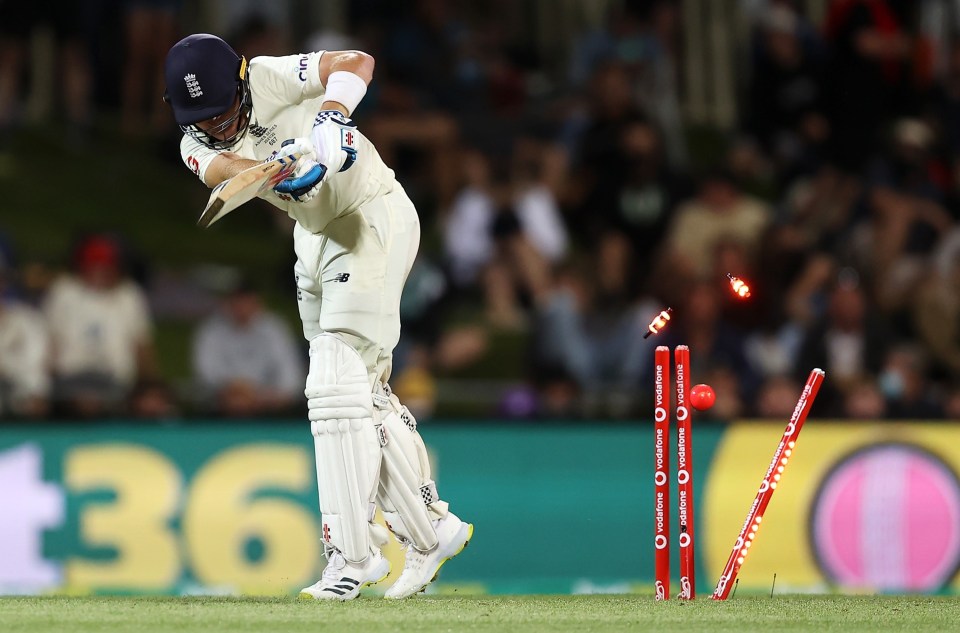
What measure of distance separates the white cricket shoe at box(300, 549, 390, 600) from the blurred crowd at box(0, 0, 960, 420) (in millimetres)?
3210

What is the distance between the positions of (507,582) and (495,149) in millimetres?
4915

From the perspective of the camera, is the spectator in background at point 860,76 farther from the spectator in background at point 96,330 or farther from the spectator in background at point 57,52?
the spectator in background at point 57,52

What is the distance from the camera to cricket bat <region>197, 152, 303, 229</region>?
5.07 metres

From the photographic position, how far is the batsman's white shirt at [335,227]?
223 inches

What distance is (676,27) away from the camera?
14297mm

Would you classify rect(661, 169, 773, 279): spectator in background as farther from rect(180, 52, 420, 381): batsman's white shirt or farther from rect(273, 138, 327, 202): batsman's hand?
rect(273, 138, 327, 202): batsman's hand

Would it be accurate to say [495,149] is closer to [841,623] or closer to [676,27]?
[676,27]

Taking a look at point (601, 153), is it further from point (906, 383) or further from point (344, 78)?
point (344, 78)

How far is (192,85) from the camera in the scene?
541 cm

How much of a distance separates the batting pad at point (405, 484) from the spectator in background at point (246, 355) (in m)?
3.99

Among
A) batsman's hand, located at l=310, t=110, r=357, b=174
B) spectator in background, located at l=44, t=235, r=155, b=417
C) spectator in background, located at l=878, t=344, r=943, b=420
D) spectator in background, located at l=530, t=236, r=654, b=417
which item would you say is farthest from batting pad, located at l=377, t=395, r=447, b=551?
spectator in background, located at l=44, t=235, r=155, b=417

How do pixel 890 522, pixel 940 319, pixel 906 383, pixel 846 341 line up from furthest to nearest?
pixel 940 319
pixel 846 341
pixel 906 383
pixel 890 522

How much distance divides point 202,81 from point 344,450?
1.37 metres

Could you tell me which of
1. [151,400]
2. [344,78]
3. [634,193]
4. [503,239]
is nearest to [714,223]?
[634,193]
